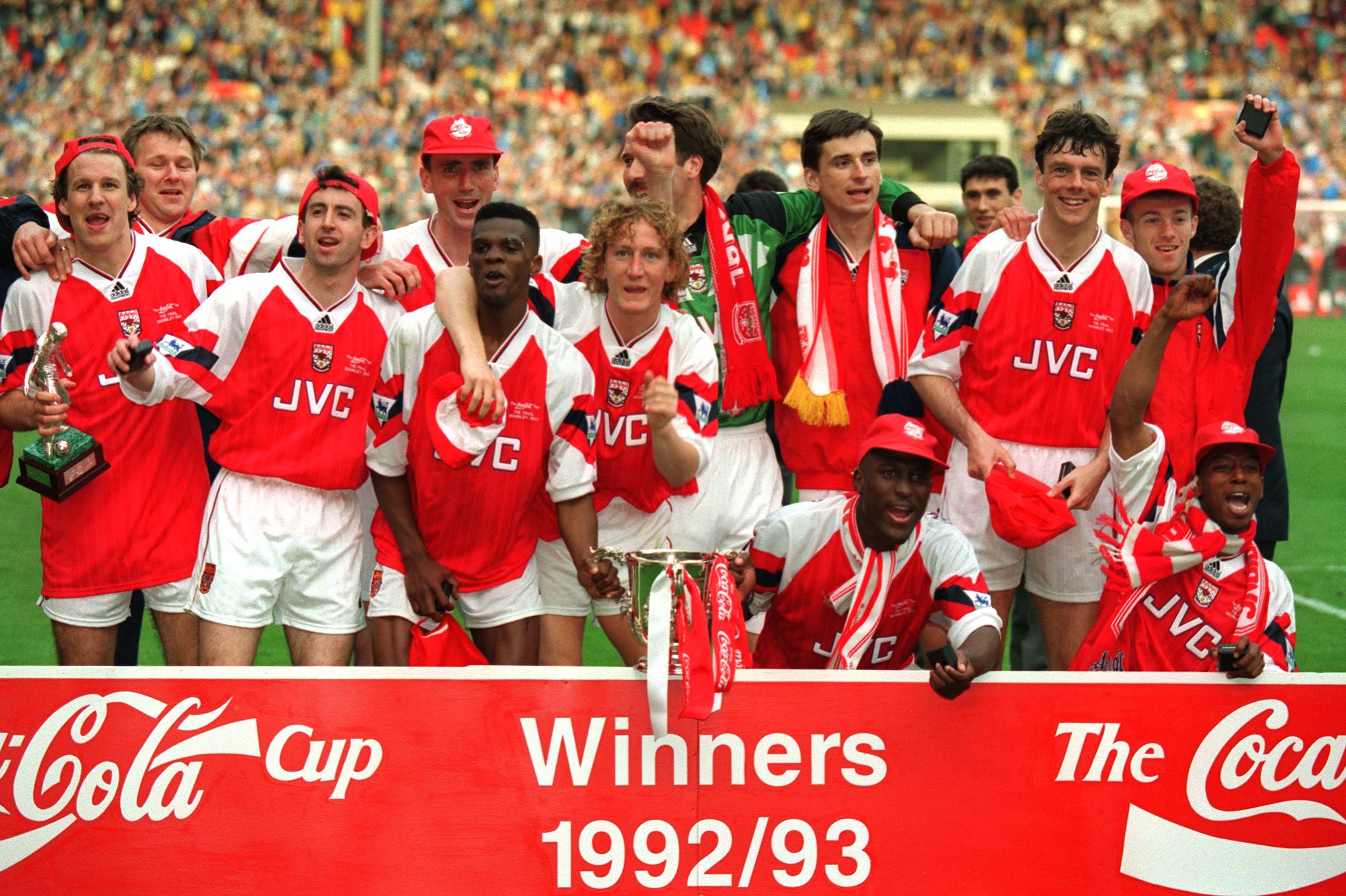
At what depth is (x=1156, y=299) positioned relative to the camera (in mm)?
4660

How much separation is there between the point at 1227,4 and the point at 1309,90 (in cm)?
287

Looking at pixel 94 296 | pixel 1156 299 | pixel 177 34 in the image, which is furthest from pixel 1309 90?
pixel 94 296

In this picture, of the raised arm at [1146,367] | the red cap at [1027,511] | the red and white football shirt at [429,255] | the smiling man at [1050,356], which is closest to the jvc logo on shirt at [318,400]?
the red and white football shirt at [429,255]

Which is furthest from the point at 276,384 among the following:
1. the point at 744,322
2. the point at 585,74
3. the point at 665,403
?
the point at 585,74

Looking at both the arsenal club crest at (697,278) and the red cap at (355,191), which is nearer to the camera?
the red cap at (355,191)

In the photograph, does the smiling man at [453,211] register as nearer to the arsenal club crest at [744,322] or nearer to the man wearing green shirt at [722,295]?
the man wearing green shirt at [722,295]

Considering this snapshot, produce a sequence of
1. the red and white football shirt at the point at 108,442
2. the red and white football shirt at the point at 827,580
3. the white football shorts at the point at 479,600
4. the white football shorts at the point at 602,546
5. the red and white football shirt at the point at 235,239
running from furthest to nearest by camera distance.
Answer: the red and white football shirt at the point at 235,239, the white football shorts at the point at 602,546, the red and white football shirt at the point at 108,442, the white football shorts at the point at 479,600, the red and white football shirt at the point at 827,580

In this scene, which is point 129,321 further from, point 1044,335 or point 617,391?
point 1044,335

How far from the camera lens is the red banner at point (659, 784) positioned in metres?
3.35

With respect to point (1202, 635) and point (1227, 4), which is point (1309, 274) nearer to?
point (1227, 4)

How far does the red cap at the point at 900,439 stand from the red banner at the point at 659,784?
0.72 meters

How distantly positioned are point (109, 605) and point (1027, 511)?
2.80 meters

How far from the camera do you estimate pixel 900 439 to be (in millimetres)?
3916

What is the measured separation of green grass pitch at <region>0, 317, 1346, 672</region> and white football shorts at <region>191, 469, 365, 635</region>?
0.51 meters
